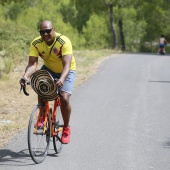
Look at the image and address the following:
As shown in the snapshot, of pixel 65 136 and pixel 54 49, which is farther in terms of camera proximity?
pixel 65 136

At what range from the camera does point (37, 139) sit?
6.63m

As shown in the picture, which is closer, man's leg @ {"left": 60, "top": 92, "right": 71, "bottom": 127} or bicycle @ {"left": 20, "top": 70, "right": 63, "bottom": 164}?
bicycle @ {"left": 20, "top": 70, "right": 63, "bottom": 164}

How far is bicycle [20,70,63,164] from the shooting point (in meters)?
6.37

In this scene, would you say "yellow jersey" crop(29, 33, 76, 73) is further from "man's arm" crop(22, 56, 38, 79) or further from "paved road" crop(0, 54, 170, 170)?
"paved road" crop(0, 54, 170, 170)

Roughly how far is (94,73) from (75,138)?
35.2 ft

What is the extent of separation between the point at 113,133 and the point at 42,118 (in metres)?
2.39

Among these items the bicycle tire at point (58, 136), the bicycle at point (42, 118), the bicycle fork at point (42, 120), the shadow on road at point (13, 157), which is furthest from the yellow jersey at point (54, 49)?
the shadow on road at point (13, 157)

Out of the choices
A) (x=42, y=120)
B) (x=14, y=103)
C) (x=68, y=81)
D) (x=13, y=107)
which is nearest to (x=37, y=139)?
(x=42, y=120)

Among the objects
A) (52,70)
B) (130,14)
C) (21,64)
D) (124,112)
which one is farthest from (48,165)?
(130,14)

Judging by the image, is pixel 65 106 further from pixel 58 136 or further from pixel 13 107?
pixel 13 107

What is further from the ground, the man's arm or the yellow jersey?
the yellow jersey

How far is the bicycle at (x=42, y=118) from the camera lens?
20.9ft

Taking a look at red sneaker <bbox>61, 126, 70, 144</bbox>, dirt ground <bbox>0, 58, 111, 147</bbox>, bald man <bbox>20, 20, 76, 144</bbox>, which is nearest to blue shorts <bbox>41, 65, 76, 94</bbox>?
bald man <bbox>20, 20, 76, 144</bbox>

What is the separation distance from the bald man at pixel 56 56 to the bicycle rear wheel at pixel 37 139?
0.33 meters
